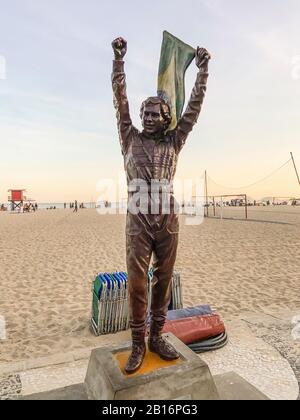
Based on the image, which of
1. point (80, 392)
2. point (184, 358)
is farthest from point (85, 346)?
point (184, 358)

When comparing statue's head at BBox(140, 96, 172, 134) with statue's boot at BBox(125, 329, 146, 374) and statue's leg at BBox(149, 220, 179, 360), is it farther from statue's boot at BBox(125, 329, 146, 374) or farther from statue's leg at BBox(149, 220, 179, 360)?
statue's boot at BBox(125, 329, 146, 374)

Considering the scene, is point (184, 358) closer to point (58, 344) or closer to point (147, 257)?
point (147, 257)

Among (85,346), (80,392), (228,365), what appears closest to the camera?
(80,392)

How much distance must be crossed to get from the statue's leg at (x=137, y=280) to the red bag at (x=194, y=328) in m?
1.65

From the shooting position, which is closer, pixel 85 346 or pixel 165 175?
pixel 165 175

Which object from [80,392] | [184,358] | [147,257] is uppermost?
[147,257]

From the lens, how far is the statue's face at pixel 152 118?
2729mm

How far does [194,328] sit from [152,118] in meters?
3.02

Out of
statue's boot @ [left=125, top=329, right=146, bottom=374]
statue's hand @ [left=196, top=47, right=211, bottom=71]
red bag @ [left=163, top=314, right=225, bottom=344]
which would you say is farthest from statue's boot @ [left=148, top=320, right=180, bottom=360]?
statue's hand @ [left=196, top=47, right=211, bottom=71]

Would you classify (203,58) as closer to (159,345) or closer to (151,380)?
(159,345)

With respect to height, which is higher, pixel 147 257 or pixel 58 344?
pixel 147 257

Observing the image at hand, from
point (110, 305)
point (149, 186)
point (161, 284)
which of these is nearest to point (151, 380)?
point (161, 284)

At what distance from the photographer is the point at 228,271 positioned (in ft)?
30.3
